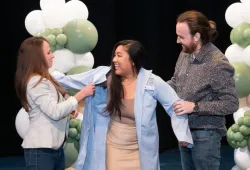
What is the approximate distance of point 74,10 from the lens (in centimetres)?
488

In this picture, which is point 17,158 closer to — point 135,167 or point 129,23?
point 129,23

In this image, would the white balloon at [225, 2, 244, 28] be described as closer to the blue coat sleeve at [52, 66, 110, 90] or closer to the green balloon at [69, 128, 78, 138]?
the green balloon at [69, 128, 78, 138]

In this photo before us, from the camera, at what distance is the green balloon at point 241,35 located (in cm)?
481

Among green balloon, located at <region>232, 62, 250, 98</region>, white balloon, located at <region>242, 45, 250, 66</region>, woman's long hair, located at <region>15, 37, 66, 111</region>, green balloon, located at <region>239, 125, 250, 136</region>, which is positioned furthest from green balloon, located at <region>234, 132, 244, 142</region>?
woman's long hair, located at <region>15, 37, 66, 111</region>

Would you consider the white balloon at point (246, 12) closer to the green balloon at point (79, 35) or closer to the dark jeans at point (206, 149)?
the green balloon at point (79, 35)

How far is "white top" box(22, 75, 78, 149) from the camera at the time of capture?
313 cm

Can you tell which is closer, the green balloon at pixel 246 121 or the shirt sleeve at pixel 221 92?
the shirt sleeve at pixel 221 92

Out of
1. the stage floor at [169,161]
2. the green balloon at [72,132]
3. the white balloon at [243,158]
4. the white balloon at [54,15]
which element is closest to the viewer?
the green balloon at [72,132]

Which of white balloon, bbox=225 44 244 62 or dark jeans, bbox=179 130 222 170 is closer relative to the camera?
dark jeans, bbox=179 130 222 170

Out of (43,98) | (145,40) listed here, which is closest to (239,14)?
(145,40)

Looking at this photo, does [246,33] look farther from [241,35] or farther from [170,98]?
[170,98]

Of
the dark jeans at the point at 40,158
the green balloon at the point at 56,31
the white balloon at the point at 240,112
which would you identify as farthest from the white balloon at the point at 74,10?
the dark jeans at the point at 40,158

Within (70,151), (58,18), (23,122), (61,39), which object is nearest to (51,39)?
(61,39)

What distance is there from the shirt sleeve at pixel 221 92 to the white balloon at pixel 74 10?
6.77 feet
